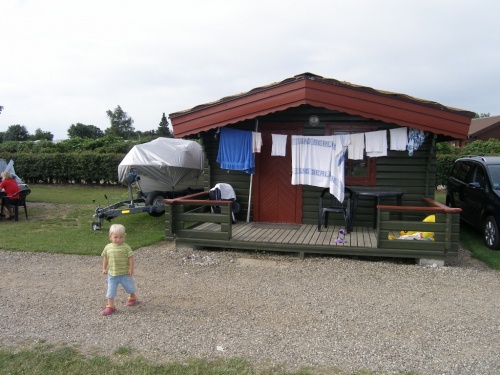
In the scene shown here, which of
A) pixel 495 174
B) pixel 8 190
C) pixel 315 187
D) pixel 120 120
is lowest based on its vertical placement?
pixel 8 190

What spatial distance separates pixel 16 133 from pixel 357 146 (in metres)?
66.0

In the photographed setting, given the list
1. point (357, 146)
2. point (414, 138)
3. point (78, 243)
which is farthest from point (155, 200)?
point (414, 138)

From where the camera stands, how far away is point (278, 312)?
16.1 ft

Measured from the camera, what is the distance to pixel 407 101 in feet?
24.6

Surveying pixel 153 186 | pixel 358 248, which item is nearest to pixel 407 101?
pixel 358 248

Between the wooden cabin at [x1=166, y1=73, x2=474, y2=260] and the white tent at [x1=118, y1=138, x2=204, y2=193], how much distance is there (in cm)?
236

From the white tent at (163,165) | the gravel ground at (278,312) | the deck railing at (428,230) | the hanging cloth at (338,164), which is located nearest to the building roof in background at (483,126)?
the white tent at (163,165)

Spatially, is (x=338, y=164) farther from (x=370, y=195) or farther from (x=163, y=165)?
(x=163, y=165)

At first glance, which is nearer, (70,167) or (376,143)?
(376,143)

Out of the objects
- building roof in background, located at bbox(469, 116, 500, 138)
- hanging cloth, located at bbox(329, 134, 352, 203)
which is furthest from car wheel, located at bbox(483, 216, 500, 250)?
building roof in background, located at bbox(469, 116, 500, 138)

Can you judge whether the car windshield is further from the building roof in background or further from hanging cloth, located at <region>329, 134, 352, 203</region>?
the building roof in background

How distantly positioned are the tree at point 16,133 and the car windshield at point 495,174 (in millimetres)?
66770

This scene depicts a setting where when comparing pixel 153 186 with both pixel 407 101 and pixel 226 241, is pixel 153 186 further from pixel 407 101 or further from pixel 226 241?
pixel 407 101

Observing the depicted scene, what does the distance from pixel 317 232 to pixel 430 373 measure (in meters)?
4.91
